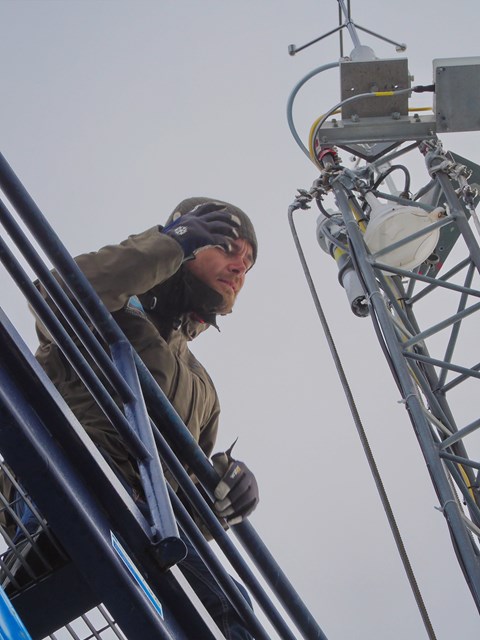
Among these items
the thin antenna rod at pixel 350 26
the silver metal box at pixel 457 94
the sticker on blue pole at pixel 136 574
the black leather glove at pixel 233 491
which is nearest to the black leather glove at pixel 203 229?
the black leather glove at pixel 233 491

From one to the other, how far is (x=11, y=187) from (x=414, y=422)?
3146mm

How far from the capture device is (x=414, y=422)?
194 inches

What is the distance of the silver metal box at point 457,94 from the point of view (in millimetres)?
5898

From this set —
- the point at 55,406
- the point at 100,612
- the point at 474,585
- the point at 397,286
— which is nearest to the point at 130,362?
the point at 55,406

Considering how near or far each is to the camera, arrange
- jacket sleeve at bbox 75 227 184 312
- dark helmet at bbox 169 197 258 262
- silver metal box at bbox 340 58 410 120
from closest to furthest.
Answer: jacket sleeve at bbox 75 227 184 312 < dark helmet at bbox 169 197 258 262 < silver metal box at bbox 340 58 410 120

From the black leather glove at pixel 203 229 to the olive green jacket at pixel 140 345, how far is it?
0.93ft

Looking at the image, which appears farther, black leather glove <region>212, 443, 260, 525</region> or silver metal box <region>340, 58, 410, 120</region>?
silver metal box <region>340, 58, 410, 120</region>

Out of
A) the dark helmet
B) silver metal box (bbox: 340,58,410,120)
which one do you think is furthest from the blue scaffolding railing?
silver metal box (bbox: 340,58,410,120)

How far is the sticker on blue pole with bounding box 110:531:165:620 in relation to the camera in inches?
82.1

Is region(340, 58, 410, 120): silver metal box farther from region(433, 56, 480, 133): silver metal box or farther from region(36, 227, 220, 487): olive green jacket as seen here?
region(36, 227, 220, 487): olive green jacket

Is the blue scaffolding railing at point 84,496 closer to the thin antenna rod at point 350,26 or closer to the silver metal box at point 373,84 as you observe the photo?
the silver metal box at point 373,84

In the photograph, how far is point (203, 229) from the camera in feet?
14.0

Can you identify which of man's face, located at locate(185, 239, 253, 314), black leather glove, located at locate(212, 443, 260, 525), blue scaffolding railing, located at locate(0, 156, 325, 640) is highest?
man's face, located at locate(185, 239, 253, 314)

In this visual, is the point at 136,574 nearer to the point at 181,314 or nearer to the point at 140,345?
the point at 140,345
